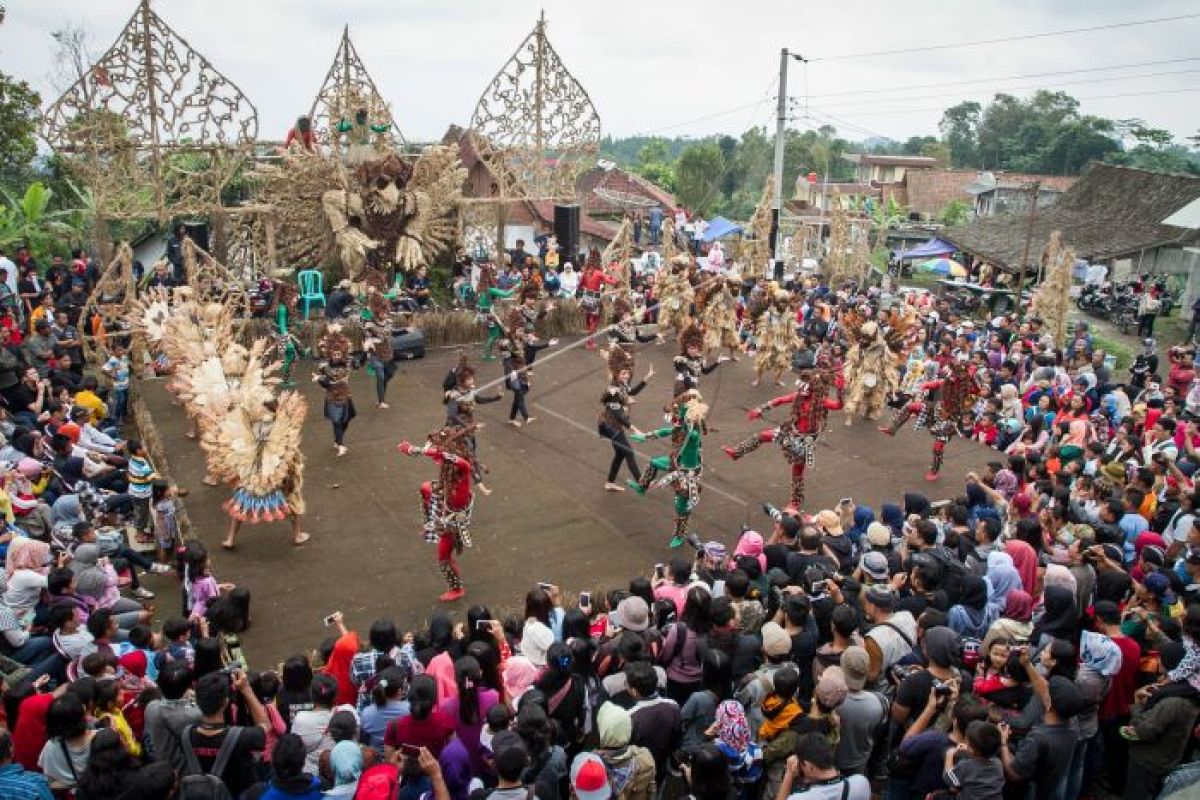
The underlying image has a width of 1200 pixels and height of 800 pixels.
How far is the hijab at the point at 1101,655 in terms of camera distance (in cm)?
545

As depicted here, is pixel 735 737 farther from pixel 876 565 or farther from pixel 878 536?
pixel 878 536

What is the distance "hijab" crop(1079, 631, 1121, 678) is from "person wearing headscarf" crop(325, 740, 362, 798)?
4.15m

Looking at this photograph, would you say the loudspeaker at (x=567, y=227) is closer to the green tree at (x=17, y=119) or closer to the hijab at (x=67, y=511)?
the green tree at (x=17, y=119)

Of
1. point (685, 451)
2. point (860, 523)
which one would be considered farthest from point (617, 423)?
point (860, 523)

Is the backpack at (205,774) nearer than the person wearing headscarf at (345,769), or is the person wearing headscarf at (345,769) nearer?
the backpack at (205,774)

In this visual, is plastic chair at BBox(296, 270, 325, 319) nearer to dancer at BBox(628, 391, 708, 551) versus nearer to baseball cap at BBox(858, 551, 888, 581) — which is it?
dancer at BBox(628, 391, 708, 551)

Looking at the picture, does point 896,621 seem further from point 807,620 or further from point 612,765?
point 612,765

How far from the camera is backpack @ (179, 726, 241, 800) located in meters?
4.26

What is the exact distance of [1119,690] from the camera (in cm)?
582

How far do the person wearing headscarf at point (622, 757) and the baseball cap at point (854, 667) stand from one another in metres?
1.16

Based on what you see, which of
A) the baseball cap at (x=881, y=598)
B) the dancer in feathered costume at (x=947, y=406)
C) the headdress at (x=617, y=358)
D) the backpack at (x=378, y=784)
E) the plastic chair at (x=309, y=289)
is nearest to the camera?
the backpack at (x=378, y=784)

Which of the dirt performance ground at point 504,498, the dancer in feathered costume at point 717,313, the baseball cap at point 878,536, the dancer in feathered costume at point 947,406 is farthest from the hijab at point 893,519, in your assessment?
the dancer in feathered costume at point 717,313

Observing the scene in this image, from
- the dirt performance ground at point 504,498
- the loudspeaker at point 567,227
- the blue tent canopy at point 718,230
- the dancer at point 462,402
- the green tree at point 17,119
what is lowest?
the dirt performance ground at point 504,498

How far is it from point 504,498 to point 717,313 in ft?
19.9
